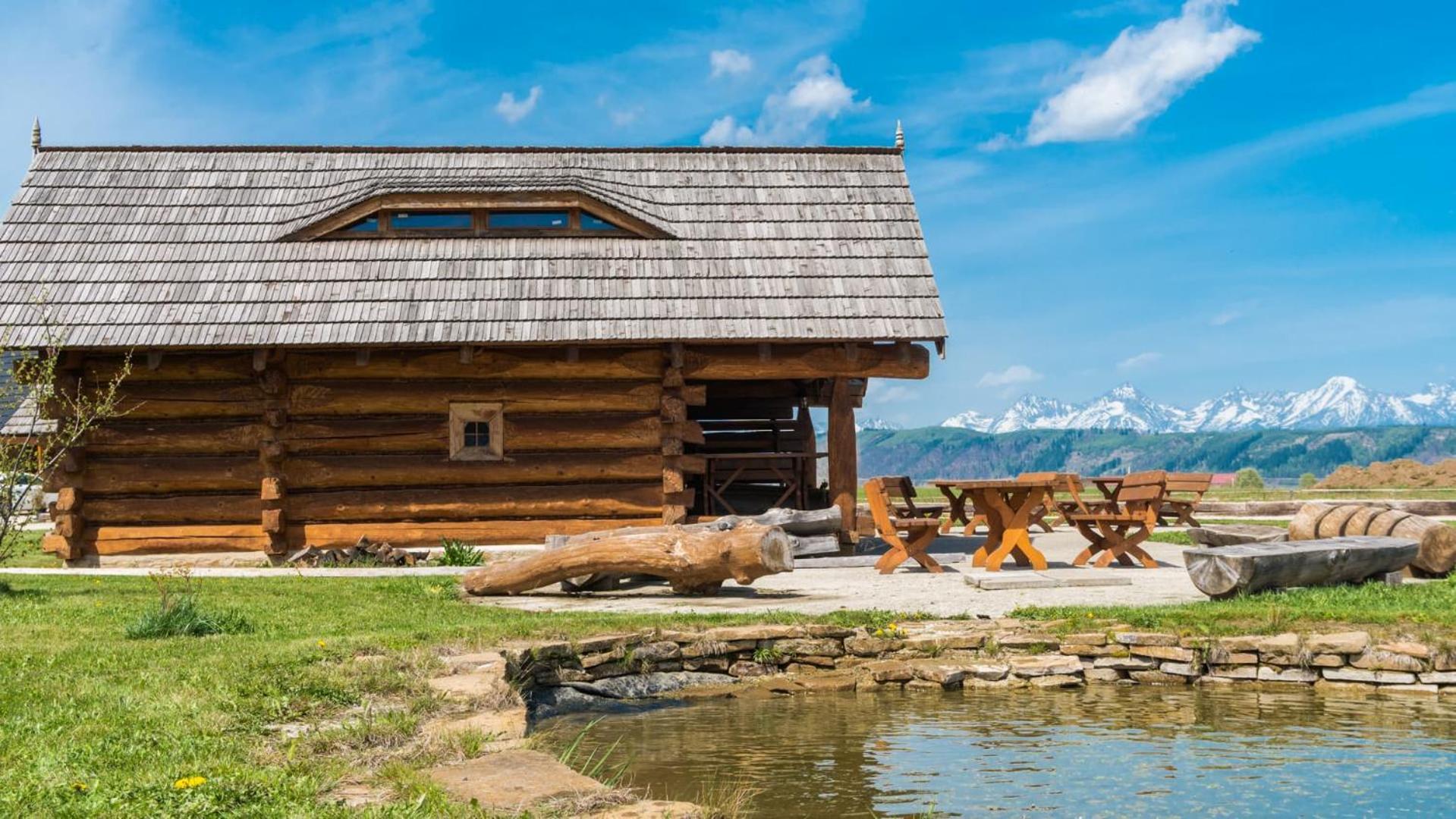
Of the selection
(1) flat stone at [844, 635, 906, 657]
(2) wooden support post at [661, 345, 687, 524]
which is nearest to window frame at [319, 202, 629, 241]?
(2) wooden support post at [661, 345, 687, 524]

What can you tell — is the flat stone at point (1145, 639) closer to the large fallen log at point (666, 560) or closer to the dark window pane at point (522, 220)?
the large fallen log at point (666, 560)

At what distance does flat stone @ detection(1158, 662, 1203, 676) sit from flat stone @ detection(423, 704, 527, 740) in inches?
182

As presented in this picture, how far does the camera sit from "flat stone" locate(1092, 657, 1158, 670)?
27.5ft

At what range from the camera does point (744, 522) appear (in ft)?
40.4

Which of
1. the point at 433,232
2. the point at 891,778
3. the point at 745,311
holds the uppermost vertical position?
the point at 433,232

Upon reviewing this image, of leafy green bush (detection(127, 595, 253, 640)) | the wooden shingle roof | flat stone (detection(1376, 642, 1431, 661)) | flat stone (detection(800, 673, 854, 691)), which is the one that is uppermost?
the wooden shingle roof

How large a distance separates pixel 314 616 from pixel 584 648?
2531 mm

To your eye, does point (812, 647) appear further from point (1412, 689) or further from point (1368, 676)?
point (1412, 689)

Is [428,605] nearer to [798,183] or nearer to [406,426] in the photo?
[406,426]

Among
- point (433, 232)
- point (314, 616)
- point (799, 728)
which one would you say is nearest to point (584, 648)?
point (799, 728)

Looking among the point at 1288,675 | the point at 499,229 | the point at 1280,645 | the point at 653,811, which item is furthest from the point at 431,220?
the point at 653,811

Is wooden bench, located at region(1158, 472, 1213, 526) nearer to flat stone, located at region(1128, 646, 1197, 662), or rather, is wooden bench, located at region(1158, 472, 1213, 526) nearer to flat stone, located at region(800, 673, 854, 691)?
flat stone, located at region(1128, 646, 1197, 662)

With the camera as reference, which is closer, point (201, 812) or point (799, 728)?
point (201, 812)

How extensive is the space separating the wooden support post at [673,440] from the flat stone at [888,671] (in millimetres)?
7586
